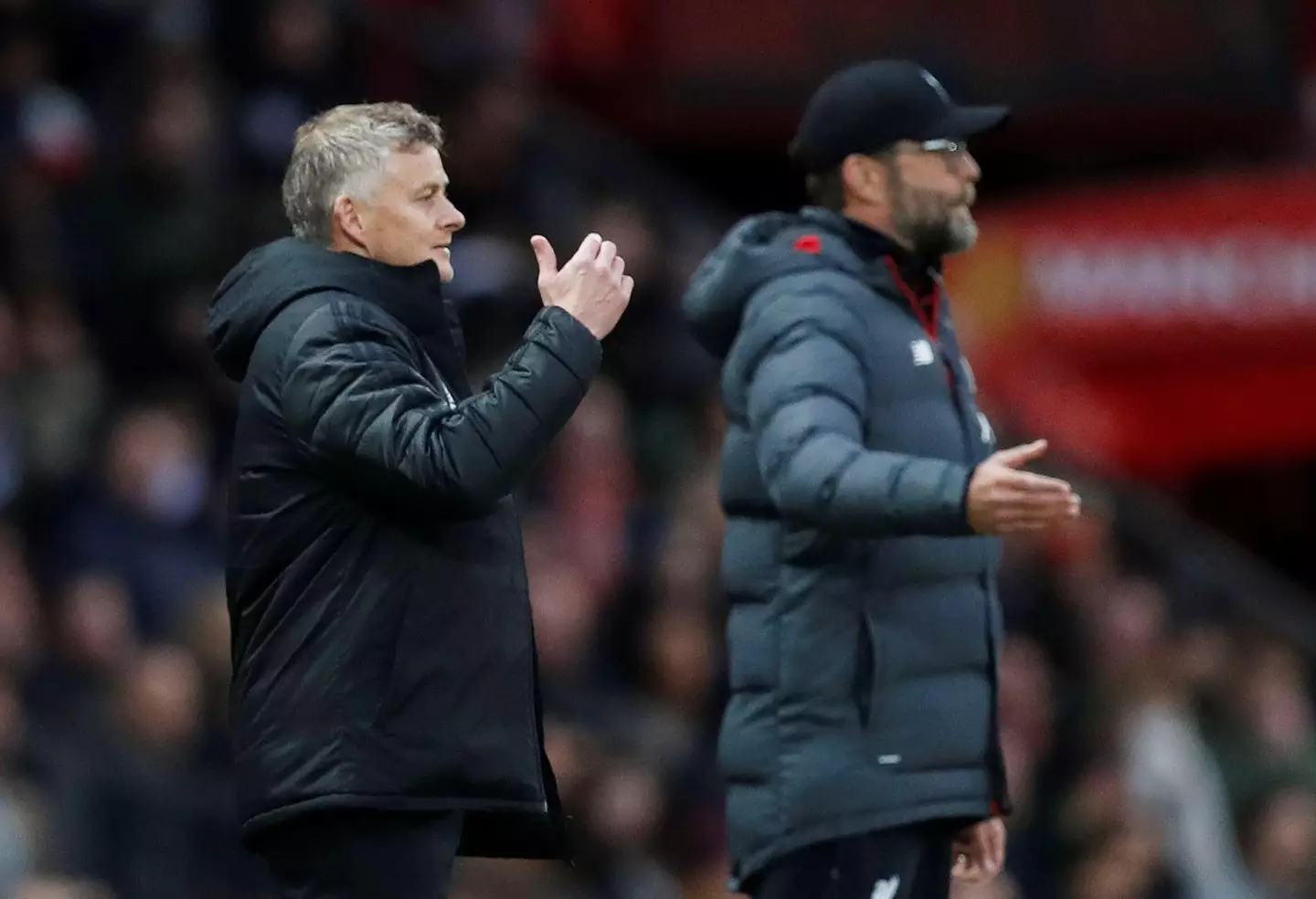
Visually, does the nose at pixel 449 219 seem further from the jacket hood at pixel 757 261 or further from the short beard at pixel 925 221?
the short beard at pixel 925 221

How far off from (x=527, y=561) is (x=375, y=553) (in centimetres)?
437

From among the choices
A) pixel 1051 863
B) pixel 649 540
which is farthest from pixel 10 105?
pixel 1051 863

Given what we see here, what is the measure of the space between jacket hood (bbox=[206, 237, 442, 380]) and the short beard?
3.05 feet

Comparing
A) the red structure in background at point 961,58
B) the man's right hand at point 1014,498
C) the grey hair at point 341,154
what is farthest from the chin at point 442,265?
the red structure in background at point 961,58

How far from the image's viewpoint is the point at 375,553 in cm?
373

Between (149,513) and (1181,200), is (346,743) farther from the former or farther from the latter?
(1181,200)

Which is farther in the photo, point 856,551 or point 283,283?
point 856,551

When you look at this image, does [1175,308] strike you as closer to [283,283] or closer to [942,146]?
[942,146]

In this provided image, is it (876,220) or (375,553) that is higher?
(876,220)

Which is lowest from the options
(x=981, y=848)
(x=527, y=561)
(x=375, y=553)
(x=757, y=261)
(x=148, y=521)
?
(x=527, y=561)

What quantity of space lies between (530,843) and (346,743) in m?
0.37

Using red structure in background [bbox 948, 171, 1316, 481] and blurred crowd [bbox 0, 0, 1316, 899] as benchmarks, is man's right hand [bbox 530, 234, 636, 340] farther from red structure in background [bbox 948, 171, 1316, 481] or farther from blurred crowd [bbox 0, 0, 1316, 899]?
red structure in background [bbox 948, 171, 1316, 481]

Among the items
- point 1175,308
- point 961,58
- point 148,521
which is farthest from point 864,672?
point 1175,308

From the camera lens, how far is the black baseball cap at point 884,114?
448cm
